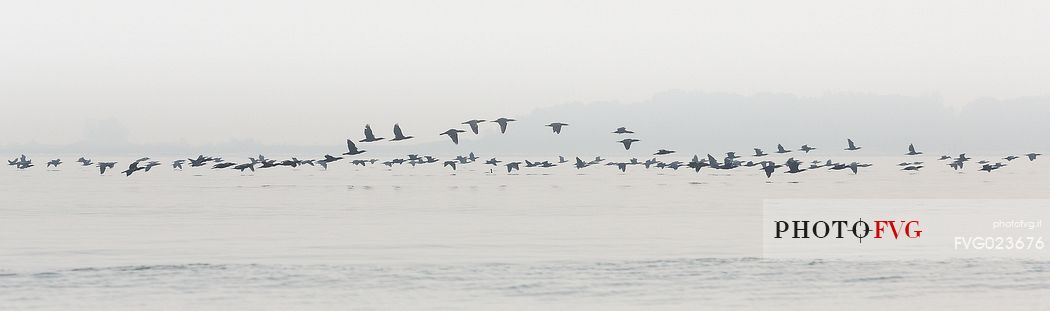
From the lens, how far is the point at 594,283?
27.2 meters

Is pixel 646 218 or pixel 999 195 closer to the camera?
pixel 646 218

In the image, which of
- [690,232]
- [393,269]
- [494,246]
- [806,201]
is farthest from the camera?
[806,201]

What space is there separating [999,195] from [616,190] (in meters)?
20.0

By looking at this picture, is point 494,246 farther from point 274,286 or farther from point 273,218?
point 273,218

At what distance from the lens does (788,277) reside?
27781mm

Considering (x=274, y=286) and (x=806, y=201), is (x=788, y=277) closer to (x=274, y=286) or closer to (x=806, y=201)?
(x=274, y=286)

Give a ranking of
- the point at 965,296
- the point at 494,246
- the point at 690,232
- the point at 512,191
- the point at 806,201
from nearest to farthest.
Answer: the point at 965,296 < the point at 494,246 < the point at 690,232 < the point at 806,201 < the point at 512,191

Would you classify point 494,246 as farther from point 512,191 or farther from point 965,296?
point 512,191

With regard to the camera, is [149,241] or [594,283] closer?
[594,283]

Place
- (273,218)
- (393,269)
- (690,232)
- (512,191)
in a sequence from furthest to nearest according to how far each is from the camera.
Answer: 1. (512,191)
2. (273,218)
3. (690,232)
4. (393,269)

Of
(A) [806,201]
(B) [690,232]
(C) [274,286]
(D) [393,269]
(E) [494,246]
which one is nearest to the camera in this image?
(C) [274,286]

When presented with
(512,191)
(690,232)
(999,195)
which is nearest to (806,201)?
(999,195)

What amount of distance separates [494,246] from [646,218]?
13904 millimetres

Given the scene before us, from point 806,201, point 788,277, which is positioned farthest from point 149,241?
point 806,201
